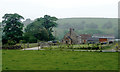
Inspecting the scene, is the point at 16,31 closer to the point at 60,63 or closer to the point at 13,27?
the point at 13,27

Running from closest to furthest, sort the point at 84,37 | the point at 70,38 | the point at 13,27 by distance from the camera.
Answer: the point at 13,27 < the point at 70,38 < the point at 84,37

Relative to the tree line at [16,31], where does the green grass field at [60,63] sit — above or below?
below

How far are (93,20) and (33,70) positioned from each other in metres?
71.9

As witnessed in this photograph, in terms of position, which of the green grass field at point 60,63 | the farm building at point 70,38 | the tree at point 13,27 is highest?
the tree at point 13,27

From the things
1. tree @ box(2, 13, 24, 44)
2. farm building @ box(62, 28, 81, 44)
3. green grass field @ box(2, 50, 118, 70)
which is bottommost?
green grass field @ box(2, 50, 118, 70)

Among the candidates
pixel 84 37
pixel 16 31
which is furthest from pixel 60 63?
pixel 84 37

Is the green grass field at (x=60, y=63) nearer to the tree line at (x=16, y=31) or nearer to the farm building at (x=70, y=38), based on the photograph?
the tree line at (x=16, y=31)

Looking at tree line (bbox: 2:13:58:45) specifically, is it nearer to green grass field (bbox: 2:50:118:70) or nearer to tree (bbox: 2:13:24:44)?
tree (bbox: 2:13:24:44)

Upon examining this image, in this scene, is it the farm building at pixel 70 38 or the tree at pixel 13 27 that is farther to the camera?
the farm building at pixel 70 38

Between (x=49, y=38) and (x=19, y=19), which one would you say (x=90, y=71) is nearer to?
(x=19, y=19)

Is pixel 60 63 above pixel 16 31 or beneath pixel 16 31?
beneath

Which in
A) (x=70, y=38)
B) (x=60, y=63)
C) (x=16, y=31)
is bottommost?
(x=60, y=63)

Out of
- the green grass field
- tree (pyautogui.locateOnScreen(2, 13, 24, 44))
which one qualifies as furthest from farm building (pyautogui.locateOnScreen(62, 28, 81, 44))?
the green grass field

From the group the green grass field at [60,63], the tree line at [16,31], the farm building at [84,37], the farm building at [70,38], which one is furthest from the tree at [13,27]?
the green grass field at [60,63]
